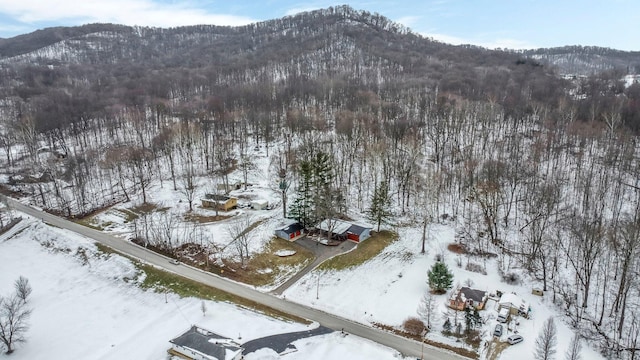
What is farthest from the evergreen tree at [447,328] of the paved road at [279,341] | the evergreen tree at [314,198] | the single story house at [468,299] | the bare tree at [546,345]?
the evergreen tree at [314,198]

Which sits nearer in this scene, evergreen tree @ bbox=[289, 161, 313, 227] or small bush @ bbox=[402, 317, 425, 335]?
small bush @ bbox=[402, 317, 425, 335]

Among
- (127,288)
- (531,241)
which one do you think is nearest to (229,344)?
(127,288)

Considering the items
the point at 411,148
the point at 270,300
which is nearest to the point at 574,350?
the point at 270,300

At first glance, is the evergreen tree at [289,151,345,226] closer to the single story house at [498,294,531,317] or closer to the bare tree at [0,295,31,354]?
the single story house at [498,294,531,317]

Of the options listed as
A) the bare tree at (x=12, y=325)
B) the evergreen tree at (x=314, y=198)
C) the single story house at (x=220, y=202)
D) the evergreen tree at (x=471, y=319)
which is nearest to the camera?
the evergreen tree at (x=471, y=319)

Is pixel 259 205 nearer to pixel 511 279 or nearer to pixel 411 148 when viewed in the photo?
pixel 411 148

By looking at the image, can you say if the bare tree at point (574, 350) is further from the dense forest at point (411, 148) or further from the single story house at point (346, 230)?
the single story house at point (346, 230)

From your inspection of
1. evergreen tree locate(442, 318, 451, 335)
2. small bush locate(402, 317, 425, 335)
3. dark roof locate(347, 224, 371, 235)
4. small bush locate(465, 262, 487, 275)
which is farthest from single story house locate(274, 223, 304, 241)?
evergreen tree locate(442, 318, 451, 335)
